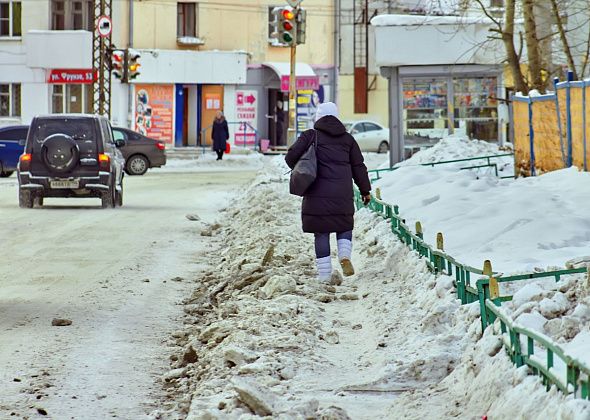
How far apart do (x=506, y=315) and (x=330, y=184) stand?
5.34 m

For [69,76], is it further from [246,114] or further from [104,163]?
[104,163]

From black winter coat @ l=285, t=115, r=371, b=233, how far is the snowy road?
4.37 ft

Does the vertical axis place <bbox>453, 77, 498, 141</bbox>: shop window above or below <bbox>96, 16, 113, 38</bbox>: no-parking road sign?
below

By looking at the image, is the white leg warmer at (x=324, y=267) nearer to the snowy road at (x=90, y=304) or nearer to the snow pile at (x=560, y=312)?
the snowy road at (x=90, y=304)

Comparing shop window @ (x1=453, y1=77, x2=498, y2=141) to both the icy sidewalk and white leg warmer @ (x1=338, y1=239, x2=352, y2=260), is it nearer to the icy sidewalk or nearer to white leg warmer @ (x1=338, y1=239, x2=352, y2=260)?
the icy sidewalk

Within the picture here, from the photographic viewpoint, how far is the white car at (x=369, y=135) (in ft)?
167

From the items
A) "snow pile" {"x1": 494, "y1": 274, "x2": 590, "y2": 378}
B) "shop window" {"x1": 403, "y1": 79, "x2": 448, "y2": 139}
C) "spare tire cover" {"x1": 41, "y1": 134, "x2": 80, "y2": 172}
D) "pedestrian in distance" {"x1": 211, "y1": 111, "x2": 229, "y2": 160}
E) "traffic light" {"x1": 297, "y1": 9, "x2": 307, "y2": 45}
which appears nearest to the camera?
"snow pile" {"x1": 494, "y1": 274, "x2": 590, "y2": 378}

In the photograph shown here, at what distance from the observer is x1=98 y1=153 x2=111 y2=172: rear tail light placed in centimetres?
2244

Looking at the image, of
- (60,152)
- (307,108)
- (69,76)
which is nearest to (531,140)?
(60,152)

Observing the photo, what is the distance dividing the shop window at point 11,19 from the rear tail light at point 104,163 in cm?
3181

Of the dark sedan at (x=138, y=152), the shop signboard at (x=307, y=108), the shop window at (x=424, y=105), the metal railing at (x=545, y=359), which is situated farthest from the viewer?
the shop signboard at (x=307, y=108)

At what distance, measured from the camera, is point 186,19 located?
178 ft

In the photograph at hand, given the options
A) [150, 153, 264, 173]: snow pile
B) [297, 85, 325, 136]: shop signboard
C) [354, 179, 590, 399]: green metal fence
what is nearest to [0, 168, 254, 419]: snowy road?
[354, 179, 590, 399]: green metal fence

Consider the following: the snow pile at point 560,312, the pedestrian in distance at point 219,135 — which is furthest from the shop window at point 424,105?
the snow pile at point 560,312
